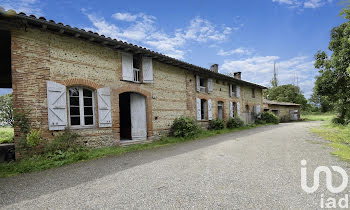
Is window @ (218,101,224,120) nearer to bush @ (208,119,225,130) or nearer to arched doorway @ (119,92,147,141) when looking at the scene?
bush @ (208,119,225,130)

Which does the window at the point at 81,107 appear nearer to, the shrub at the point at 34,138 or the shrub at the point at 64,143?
the shrub at the point at 64,143

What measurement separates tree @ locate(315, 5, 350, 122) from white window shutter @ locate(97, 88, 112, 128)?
40.9ft

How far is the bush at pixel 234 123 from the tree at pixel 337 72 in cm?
600

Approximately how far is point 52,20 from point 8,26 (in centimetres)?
119

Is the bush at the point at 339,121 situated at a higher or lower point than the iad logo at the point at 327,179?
higher

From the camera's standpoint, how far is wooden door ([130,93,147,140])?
791 cm

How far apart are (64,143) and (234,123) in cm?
1158

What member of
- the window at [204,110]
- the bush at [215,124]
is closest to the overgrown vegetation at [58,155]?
the window at [204,110]

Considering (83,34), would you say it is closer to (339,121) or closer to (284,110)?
(339,121)

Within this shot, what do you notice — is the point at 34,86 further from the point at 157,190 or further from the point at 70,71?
the point at 157,190

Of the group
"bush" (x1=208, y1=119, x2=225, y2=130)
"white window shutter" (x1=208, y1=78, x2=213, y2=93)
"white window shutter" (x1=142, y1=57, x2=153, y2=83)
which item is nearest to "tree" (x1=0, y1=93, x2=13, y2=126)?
"white window shutter" (x1=142, y1=57, x2=153, y2=83)

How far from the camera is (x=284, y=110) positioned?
23219mm

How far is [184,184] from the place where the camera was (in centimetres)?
314

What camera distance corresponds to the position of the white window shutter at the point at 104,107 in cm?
632
